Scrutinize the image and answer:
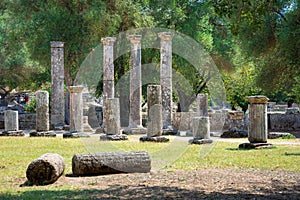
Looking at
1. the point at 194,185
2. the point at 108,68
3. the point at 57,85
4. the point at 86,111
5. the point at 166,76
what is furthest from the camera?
the point at 86,111

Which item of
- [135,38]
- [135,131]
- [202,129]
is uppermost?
[135,38]

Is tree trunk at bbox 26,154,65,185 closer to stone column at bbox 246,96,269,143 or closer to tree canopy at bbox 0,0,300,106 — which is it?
stone column at bbox 246,96,269,143

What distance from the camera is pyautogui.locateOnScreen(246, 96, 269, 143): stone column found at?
15.9m

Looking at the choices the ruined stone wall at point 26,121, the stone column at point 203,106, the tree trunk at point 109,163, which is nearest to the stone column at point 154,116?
the stone column at point 203,106

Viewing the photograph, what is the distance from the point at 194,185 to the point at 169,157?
4.53 meters

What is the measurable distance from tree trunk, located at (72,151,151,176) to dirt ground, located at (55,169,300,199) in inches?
7.2

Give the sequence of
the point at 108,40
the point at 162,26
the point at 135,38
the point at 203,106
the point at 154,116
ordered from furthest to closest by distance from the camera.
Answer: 1. the point at 162,26
2. the point at 135,38
3. the point at 108,40
4. the point at 203,106
5. the point at 154,116

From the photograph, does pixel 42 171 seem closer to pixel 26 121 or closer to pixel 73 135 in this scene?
pixel 73 135

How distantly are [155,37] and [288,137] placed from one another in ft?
41.2

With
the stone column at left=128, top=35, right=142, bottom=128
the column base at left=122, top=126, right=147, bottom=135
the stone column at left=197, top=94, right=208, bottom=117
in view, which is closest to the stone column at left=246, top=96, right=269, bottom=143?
Result: the stone column at left=197, top=94, right=208, bottom=117

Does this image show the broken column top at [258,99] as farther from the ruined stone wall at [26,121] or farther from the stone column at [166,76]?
the ruined stone wall at [26,121]

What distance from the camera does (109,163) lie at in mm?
10273

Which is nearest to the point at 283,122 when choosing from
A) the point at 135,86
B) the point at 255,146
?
the point at 135,86

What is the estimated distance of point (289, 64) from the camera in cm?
2264
